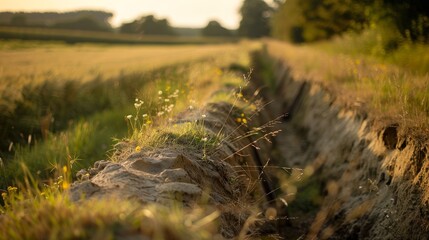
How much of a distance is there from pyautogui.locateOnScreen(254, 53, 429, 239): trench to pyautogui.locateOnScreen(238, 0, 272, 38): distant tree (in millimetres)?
59138

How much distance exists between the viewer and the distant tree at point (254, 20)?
64.2 metres

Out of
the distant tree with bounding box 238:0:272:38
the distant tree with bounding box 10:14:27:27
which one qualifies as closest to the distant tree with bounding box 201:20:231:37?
the distant tree with bounding box 238:0:272:38

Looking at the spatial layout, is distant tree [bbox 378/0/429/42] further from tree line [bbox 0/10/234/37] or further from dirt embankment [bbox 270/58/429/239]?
tree line [bbox 0/10/234/37]

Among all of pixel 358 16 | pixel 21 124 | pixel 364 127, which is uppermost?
pixel 358 16

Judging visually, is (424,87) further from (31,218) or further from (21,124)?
(21,124)

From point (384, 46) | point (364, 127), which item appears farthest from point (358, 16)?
point (364, 127)

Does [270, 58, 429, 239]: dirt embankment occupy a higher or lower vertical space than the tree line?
lower

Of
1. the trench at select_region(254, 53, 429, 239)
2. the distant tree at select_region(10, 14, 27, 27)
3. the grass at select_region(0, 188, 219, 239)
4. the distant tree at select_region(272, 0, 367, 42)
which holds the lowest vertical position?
the trench at select_region(254, 53, 429, 239)

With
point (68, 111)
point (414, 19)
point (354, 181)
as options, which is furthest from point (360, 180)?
point (414, 19)

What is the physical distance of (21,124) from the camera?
621cm

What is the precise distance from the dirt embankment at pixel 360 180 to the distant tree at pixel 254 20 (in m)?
59.5

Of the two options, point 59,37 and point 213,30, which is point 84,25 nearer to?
point 59,37

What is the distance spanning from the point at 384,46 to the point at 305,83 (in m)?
2.14

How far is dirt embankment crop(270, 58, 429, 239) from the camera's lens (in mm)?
3400
